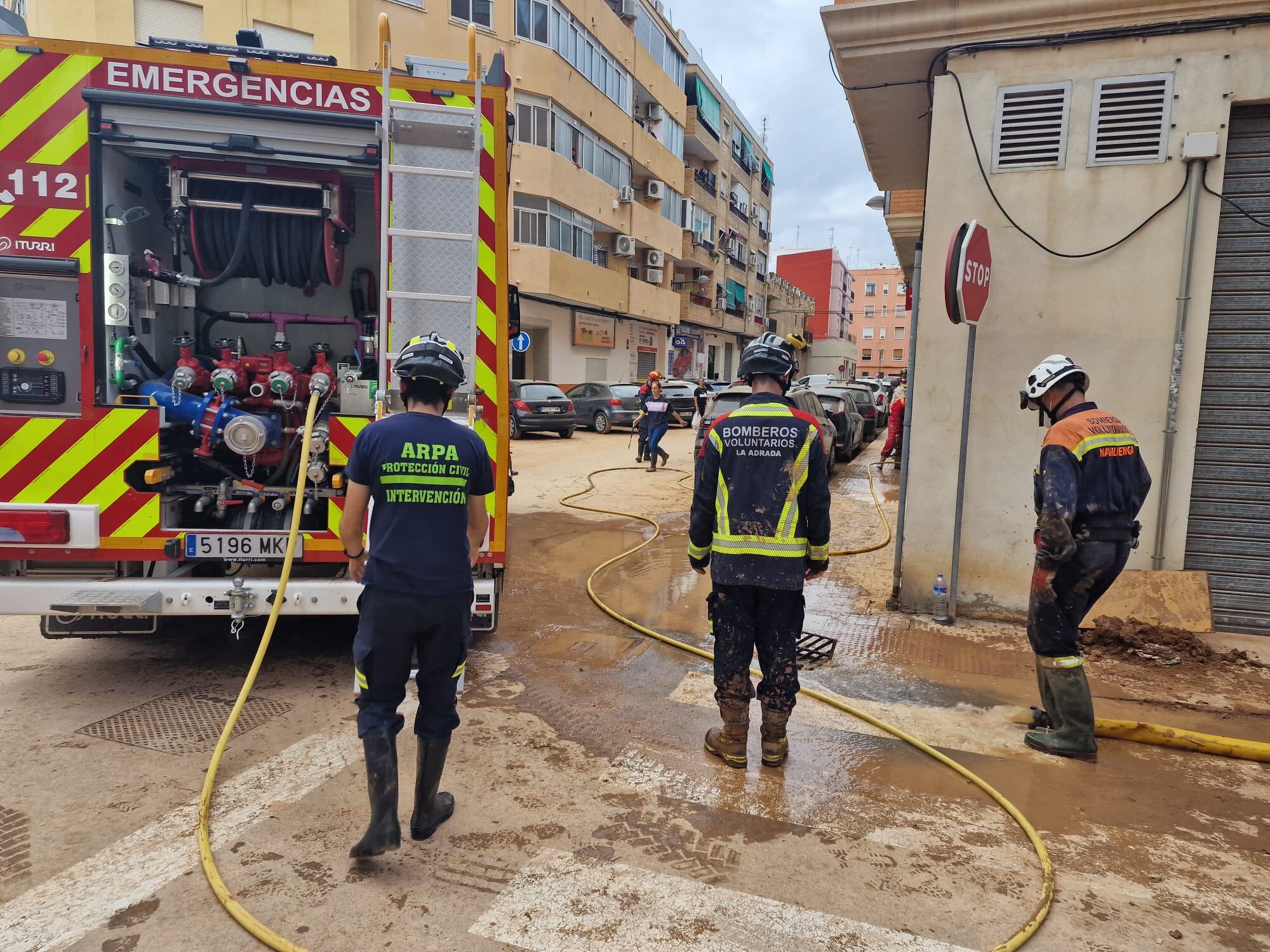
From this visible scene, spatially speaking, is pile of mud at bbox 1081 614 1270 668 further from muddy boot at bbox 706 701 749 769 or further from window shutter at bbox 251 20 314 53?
window shutter at bbox 251 20 314 53

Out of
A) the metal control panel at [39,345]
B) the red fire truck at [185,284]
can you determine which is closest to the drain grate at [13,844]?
the red fire truck at [185,284]

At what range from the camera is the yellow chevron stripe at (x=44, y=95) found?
13.0 ft

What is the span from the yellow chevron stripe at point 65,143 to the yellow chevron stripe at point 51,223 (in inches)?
9.2

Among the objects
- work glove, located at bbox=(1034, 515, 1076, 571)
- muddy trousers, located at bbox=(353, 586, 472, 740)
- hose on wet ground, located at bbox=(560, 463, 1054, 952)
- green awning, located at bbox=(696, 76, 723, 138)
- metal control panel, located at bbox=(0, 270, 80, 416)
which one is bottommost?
hose on wet ground, located at bbox=(560, 463, 1054, 952)

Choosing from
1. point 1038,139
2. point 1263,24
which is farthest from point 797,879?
point 1263,24

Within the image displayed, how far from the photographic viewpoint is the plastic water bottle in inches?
245

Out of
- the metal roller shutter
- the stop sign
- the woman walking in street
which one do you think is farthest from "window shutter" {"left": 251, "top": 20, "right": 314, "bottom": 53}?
the metal roller shutter

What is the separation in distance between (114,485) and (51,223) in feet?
4.47

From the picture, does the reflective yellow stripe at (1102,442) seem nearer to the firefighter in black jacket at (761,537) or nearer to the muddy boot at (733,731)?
the firefighter in black jacket at (761,537)

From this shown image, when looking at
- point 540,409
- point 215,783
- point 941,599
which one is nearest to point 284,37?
point 540,409

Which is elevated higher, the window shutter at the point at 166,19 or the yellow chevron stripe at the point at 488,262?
the window shutter at the point at 166,19

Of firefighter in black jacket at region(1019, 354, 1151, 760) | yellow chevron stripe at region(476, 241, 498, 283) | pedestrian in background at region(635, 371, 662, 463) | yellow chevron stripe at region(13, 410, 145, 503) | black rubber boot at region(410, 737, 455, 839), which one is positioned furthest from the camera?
pedestrian in background at region(635, 371, 662, 463)

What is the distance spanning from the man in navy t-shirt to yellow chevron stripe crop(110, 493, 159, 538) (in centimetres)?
195

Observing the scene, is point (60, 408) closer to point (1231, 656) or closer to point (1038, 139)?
point (1038, 139)
